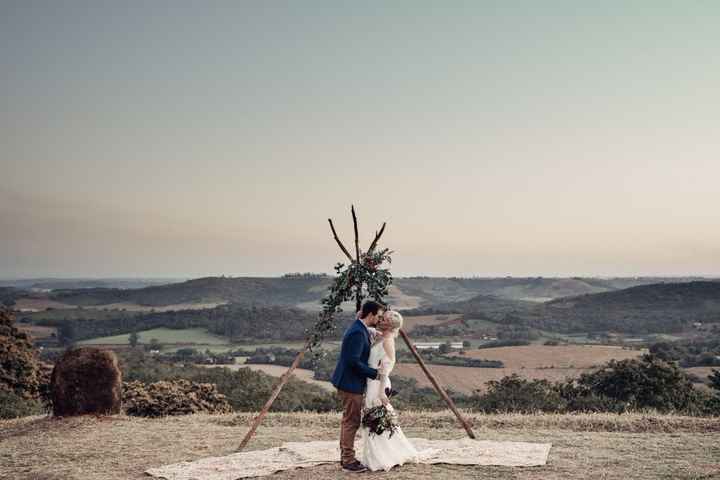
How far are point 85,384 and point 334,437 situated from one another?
599 centimetres

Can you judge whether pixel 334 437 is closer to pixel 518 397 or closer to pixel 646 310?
pixel 518 397

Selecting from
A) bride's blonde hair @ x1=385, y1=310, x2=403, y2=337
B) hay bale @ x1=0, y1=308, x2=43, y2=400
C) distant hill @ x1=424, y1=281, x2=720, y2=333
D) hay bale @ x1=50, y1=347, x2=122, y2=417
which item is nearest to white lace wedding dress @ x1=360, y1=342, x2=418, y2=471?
bride's blonde hair @ x1=385, y1=310, x2=403, y2=337

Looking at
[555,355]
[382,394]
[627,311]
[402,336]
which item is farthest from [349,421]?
[627,311]

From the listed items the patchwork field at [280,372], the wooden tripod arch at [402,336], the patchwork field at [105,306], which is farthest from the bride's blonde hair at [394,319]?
the patchwork field at [105,306]

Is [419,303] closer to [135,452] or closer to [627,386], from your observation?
[627,386]

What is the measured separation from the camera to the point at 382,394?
394 inches

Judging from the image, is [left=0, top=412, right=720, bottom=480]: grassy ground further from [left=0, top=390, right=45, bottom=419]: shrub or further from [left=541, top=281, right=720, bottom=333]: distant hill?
[left=541, top=281, right=720, bottom=333]: distant hill

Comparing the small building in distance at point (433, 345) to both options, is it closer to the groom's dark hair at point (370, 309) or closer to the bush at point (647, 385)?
the bush at point (647, 385)

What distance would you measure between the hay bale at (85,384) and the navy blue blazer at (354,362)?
735 cm

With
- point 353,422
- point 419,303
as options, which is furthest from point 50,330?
point 353,422

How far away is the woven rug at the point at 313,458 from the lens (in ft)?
32.8

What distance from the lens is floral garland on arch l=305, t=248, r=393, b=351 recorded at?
38.9 ft

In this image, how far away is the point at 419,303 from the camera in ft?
188

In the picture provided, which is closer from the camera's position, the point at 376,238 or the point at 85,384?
the point at 376,238
